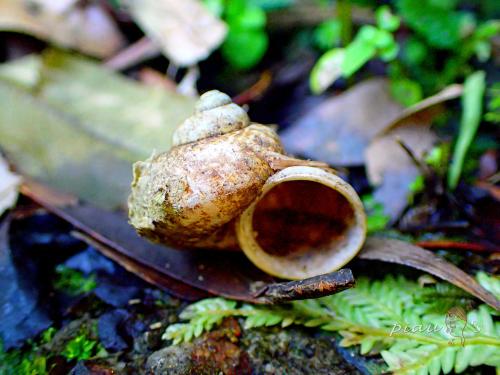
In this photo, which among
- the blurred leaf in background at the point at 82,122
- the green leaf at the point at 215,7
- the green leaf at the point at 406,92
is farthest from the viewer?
the green leaf at the point at 215,7

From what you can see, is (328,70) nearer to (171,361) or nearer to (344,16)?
(344,16)

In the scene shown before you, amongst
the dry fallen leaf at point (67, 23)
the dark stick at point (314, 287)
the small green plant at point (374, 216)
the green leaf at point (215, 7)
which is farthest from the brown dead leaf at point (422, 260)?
the dry fallen leaf at point (67, 23)

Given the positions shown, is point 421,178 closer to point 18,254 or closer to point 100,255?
point 100,255

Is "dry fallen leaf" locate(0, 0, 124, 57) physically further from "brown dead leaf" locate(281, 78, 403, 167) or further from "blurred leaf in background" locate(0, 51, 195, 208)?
"brown dead leaf" locate(281, 78, 403, 167)

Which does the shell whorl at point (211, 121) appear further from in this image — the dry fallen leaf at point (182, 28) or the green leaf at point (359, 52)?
the dry fallen leaf at point (182, 28)

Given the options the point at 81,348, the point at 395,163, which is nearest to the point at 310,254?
the point at 395,163
